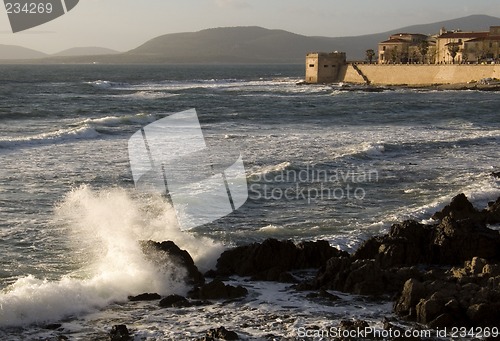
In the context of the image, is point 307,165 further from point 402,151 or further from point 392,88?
point 392,88

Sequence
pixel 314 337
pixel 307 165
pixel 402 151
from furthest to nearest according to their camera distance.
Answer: pixel 402 151
pixel 307 165
pixel 314 337

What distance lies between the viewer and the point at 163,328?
8.84m

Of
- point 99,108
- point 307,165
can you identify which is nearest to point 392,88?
point 99,108

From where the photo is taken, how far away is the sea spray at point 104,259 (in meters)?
9.59

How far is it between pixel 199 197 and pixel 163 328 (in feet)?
25.8

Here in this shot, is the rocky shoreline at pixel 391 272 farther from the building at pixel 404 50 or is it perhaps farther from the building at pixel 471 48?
the building at pixel 404 50

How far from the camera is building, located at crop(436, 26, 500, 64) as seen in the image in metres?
75.9

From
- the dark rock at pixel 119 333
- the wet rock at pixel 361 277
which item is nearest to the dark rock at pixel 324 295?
the wet rock at pixel 361 277

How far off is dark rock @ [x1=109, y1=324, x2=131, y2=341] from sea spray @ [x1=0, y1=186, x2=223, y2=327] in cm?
110

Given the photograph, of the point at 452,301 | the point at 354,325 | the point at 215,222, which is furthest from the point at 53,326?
the point at 215,222

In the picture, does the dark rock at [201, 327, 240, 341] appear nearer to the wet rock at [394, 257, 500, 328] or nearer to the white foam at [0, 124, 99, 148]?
the wet rock at [394, 257, 500, 328]

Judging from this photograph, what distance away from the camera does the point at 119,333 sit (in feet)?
28.1

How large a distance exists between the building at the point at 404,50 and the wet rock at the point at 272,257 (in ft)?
249

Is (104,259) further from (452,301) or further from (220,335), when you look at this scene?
(452,301)
